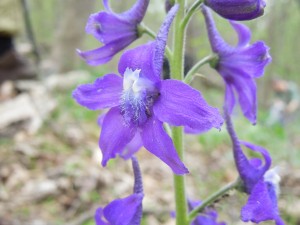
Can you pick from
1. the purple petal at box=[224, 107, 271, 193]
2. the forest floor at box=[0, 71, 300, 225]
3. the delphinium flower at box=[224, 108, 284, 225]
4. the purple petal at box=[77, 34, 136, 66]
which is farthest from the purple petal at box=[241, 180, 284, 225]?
the forest floor at box=[0, 71, 300, 225]

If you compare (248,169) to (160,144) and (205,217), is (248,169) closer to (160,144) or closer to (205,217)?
(205,217)

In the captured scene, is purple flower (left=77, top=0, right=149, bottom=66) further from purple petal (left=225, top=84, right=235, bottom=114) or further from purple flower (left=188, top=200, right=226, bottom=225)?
purple flower (left=188, top=200, right=226, bottom=225)

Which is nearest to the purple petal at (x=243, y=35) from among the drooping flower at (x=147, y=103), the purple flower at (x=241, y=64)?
the purple flower at (x=241, y=64)

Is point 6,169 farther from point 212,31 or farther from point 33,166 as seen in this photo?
point 212,31

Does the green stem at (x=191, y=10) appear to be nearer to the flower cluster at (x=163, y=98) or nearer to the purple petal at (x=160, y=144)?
the flower cluster at (x=163, y=98)

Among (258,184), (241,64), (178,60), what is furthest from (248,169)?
(178,60)

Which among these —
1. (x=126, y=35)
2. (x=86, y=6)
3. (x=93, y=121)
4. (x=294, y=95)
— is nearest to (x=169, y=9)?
(x=126, y=35)
